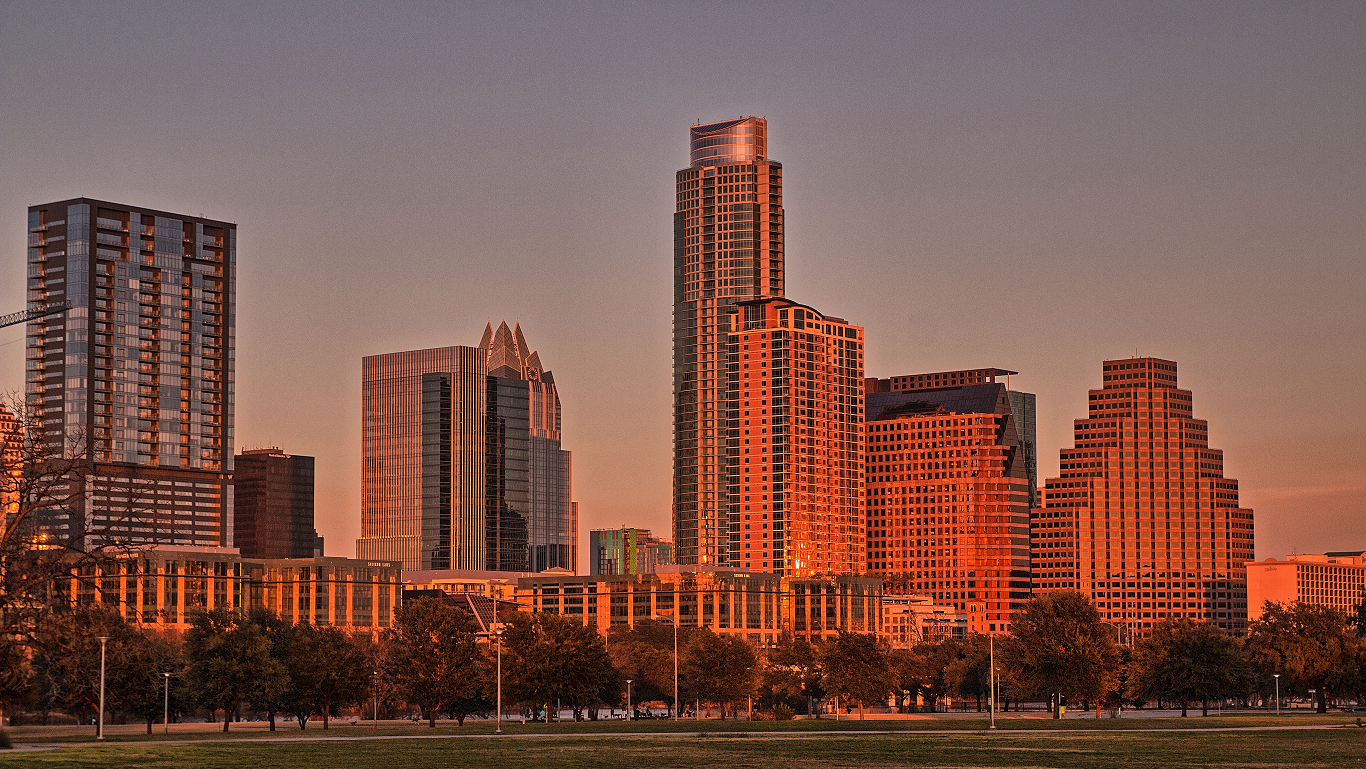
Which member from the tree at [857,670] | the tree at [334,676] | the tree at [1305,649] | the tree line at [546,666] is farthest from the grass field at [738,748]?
the tree at [857,670]

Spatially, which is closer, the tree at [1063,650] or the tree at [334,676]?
the tree at [334,676]

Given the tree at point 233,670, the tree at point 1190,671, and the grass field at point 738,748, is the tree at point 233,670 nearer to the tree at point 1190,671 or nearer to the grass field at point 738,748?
the grass field at point 738,748

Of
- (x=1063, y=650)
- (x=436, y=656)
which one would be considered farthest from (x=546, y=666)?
(x=1063, y=650)

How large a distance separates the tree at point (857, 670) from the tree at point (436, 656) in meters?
42.7

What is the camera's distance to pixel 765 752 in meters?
96.4

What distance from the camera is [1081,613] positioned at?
166250 millimetres

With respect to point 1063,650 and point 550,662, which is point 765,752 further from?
point 1063,650

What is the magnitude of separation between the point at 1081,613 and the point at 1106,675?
23.1 feet

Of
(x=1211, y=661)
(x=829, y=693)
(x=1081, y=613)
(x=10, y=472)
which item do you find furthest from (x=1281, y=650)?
(x=10, y=472)

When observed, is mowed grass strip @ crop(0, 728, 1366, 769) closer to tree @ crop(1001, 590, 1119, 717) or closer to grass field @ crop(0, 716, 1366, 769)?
grass field @ crop(0, 716, 1366, 769)

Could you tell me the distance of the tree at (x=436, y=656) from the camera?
151750 millimetres

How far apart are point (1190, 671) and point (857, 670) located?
3400cm

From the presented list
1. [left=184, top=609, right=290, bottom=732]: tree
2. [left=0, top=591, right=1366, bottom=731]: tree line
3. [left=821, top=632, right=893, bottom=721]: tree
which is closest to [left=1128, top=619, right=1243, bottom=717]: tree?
[left=0, top=591, right=1366, bottom=731]: tree line

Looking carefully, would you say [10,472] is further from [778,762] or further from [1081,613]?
[1081,613]
